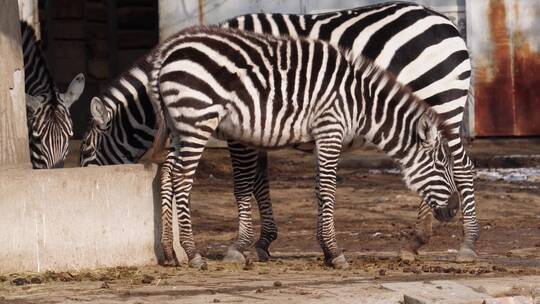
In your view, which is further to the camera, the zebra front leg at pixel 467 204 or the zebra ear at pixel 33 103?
the zebra ear at pixel 33 103

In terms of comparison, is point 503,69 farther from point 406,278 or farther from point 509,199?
point 406,278

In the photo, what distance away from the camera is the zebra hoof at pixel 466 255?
10.9 m

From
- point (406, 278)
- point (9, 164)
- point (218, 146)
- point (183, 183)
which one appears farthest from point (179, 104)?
point (218, 146)

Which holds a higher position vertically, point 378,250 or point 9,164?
point 9,164

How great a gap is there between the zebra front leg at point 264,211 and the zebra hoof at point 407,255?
3.45 ft

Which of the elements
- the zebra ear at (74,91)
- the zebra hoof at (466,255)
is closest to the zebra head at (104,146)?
the zebra ear at (74,91)

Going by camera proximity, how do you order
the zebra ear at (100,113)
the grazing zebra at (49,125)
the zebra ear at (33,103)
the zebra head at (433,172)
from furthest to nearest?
the zebra ear at (33,103), the grazing zebra at (49,125), the zebra ear at (100,113), the zebra head at (433,172)

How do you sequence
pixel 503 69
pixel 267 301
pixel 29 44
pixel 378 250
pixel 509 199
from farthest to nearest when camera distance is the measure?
pixel 503 69, pixel 509 199, pixel 29 44, pixel 378 250, pixel 267 301

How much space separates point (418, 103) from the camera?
10.8 m

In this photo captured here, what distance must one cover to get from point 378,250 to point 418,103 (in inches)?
65.2

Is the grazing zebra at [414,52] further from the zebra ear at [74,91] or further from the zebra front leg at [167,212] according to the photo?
the zebra ear at [74,91]

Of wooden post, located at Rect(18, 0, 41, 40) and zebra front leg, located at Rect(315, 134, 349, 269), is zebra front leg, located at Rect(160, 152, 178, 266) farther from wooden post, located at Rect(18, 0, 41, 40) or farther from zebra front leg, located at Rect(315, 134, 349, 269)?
wooden post, located at Rect(18, 0, 41, 40)

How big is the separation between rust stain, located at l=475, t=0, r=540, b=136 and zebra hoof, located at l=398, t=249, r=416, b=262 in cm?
700

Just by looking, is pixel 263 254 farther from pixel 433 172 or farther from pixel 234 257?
pixel 433 172
